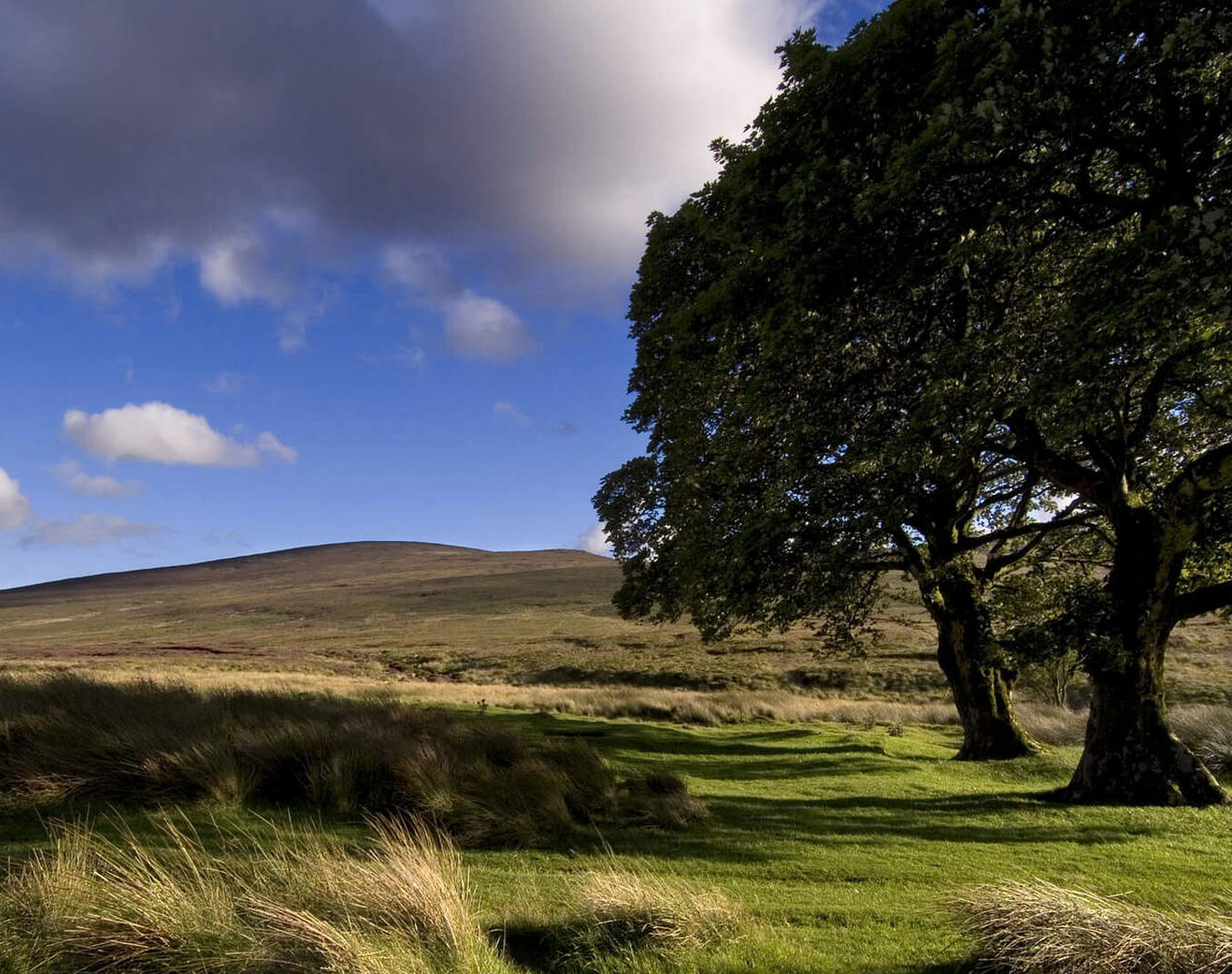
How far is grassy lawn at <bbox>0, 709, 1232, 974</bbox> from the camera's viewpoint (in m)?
5.79

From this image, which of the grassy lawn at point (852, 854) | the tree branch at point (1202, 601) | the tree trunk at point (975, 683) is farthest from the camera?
the tree trunk at point (975, 683)

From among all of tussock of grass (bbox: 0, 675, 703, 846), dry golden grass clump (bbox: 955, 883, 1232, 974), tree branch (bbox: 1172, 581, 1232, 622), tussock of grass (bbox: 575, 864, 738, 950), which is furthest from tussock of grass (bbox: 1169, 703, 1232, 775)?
tussock of grass (bbox: 575, 864, 738, 950)

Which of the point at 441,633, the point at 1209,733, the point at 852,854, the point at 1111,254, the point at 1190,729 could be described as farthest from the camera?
the point at 441,633

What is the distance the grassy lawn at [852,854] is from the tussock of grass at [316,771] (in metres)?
0.48

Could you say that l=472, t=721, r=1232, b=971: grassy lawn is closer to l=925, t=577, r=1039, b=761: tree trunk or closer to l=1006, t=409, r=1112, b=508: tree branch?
l=925, t=577, r=1039, b=761: tree trunk

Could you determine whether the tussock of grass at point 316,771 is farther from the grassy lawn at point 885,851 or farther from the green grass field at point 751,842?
the grassy lawn at point 885,851

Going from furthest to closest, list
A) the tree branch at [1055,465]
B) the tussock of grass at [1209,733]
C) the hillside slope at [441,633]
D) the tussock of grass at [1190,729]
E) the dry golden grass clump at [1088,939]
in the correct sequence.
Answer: the hillside slope at [441,633] → the tussock of grass at [1190,729] → the tussock of grass at [1209,733] → the tree branch at [1055,465] → the dry golden grass clump at [1088,939]

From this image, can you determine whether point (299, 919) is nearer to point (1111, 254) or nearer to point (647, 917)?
point (647, 917)

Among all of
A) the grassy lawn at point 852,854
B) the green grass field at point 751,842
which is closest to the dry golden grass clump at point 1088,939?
the green grass field at point 751,842

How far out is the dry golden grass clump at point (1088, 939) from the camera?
4.39m

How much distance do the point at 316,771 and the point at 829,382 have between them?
1067 centimetres

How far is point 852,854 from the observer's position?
936cm

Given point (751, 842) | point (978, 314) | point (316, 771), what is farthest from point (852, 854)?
point (978, 314)

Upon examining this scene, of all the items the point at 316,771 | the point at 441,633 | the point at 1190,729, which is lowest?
the point at 441,633
